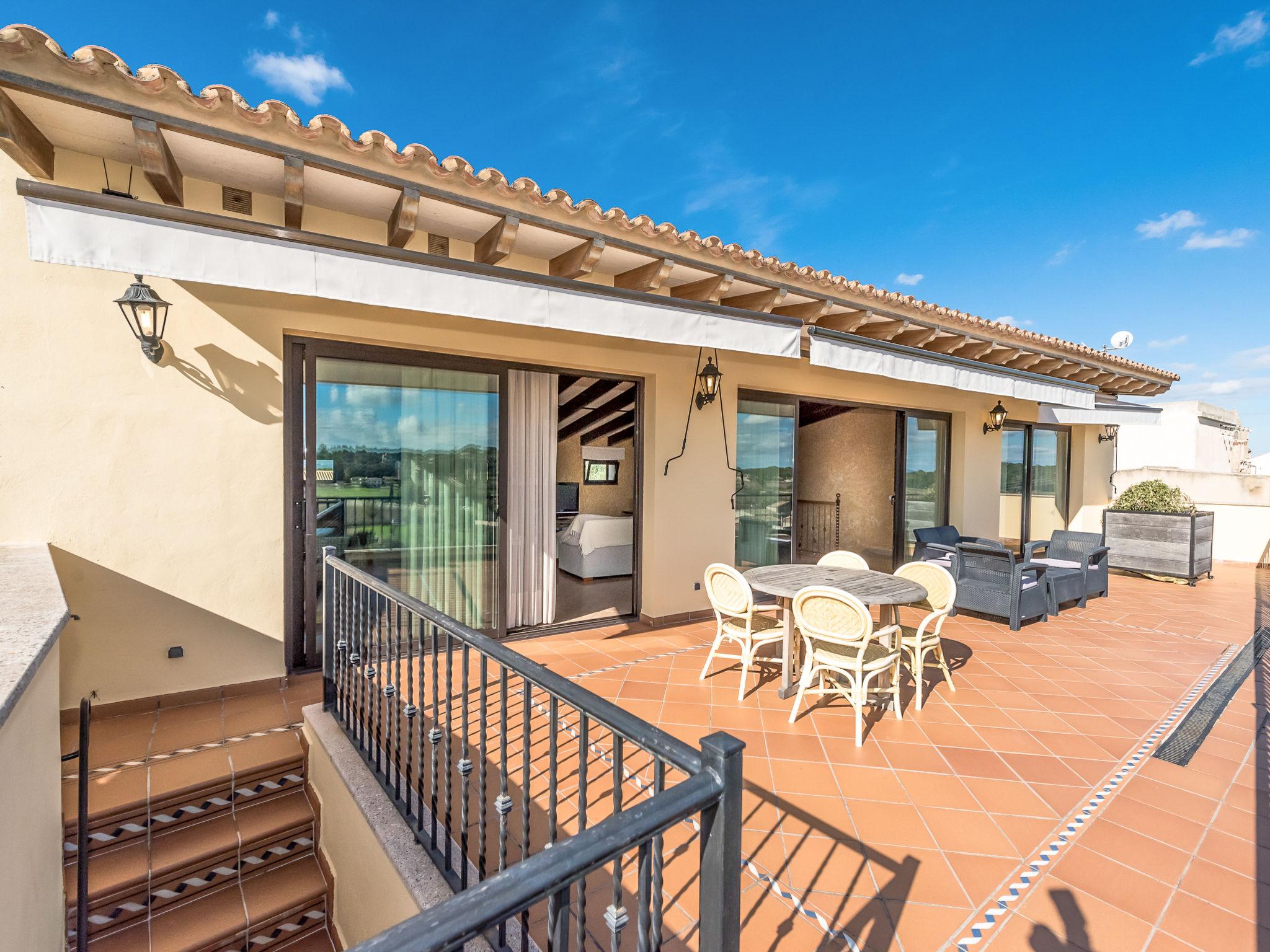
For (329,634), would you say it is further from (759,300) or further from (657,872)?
(759,300)

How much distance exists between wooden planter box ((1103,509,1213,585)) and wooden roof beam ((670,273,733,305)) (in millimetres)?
7764

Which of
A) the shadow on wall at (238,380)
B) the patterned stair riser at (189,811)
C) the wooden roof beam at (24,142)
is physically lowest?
the patterned stair riser at (189,811)

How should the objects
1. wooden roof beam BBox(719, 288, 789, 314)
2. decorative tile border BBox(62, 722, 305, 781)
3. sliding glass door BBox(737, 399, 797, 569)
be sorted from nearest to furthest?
decorative tile border BBox(62, 722, 305, 781) → wooden roof beam BBox(719, 288, 789, 314) → sliding glass door BBox(737, 399, 797, 569)

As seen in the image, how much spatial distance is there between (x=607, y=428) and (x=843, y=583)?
22.7 feet

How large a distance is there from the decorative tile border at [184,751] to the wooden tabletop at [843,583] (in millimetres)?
3175

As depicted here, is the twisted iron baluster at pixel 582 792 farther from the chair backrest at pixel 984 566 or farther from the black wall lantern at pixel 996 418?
the black wall lantern at pixel 996 418

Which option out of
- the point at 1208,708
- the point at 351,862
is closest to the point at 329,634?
the point at 351,862

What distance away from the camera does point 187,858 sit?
2.65 meters

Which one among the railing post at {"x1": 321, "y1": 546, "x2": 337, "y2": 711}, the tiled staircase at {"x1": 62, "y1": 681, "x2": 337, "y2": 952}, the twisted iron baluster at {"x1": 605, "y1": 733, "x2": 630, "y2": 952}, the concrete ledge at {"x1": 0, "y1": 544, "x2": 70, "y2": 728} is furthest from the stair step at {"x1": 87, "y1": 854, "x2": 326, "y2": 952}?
the twisted iron baluster at {"x1": 605, "y1": 733, "x2": 630, "y2": 952}

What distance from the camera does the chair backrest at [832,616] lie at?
3250mm

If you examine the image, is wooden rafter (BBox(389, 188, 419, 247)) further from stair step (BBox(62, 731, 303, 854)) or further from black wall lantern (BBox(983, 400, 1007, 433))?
black wall lantern (BBox(983, 400, 1007, 433))

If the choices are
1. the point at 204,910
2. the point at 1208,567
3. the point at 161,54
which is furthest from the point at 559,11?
the point at 1208,567

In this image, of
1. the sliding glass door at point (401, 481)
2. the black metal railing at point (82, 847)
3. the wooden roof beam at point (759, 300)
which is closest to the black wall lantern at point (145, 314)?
the sliding glass door at point (401, 481)

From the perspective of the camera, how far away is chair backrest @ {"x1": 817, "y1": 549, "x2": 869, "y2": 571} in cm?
482
